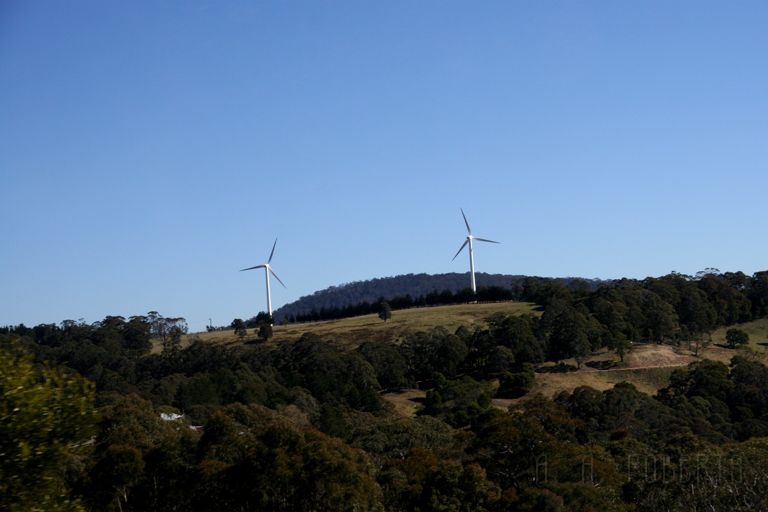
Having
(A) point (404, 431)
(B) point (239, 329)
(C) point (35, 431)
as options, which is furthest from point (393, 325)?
(C) point (35, 431)

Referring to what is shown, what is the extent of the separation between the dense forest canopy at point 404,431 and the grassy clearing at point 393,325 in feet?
42.7

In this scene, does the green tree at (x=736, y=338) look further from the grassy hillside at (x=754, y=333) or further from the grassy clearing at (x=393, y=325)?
the grassy clearing at (x=393, y=325)

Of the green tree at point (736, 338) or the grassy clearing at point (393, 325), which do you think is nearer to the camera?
the green tree at point (736, 338)

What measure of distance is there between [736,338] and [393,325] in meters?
55.3

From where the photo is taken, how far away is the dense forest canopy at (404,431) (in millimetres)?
22281

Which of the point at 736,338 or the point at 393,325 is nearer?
the point at 736,338

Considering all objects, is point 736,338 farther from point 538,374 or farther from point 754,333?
point 538,374

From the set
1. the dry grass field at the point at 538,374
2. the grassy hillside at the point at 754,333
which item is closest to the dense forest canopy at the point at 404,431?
the dry grass field at the point at 538,374

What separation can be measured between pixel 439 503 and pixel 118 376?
94.2m

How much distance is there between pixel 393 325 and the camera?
528 ft

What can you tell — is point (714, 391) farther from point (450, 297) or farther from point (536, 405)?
point (450, 297)

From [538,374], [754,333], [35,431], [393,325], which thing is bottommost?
[538,374]

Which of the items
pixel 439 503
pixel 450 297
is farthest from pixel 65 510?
pixel 450 297

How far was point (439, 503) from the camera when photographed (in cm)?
5141
